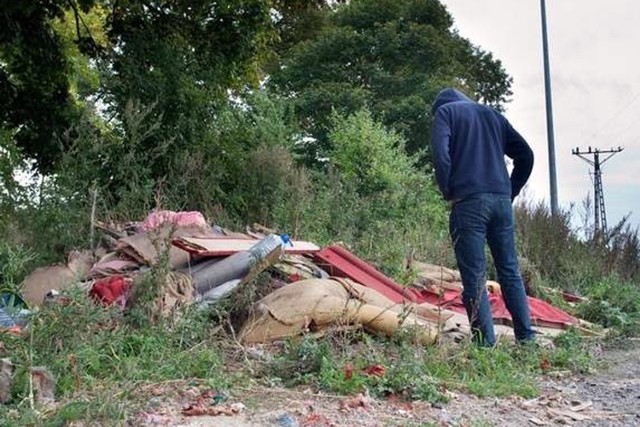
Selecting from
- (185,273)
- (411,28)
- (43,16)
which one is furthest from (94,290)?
(411,28)

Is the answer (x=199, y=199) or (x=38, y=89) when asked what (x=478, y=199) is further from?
(x=38, y=89)

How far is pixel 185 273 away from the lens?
666 cm

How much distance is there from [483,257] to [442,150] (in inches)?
36.6

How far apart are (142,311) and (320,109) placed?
73.1 feet

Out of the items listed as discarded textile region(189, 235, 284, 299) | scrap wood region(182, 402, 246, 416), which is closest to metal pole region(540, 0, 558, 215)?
discarded textile region(189, 235, 284, 299)

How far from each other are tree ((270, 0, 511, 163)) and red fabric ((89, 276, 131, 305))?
19940 millimetres

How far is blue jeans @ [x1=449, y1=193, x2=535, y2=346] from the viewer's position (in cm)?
610

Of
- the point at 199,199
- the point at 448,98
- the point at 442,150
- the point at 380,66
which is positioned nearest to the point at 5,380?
the point at 442,150

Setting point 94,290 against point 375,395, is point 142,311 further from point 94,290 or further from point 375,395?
point 375,395

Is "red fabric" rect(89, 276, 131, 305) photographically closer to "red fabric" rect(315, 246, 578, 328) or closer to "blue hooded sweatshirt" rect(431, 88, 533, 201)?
"red fabric" rect(315, 246, 578, 328)

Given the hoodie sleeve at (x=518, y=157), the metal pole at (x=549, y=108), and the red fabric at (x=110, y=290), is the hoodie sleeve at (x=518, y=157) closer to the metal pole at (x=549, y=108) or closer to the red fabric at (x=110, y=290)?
→ the red fabric at (x=110, y=290)

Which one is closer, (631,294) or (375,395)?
(375,395)

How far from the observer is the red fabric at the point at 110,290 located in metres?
5.86

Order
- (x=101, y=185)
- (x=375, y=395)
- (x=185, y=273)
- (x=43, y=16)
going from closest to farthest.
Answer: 1. (x=375, y=395)
2. (x=185, y=273)
3. (x=101, y=185)
4. (x=43, y=16)
